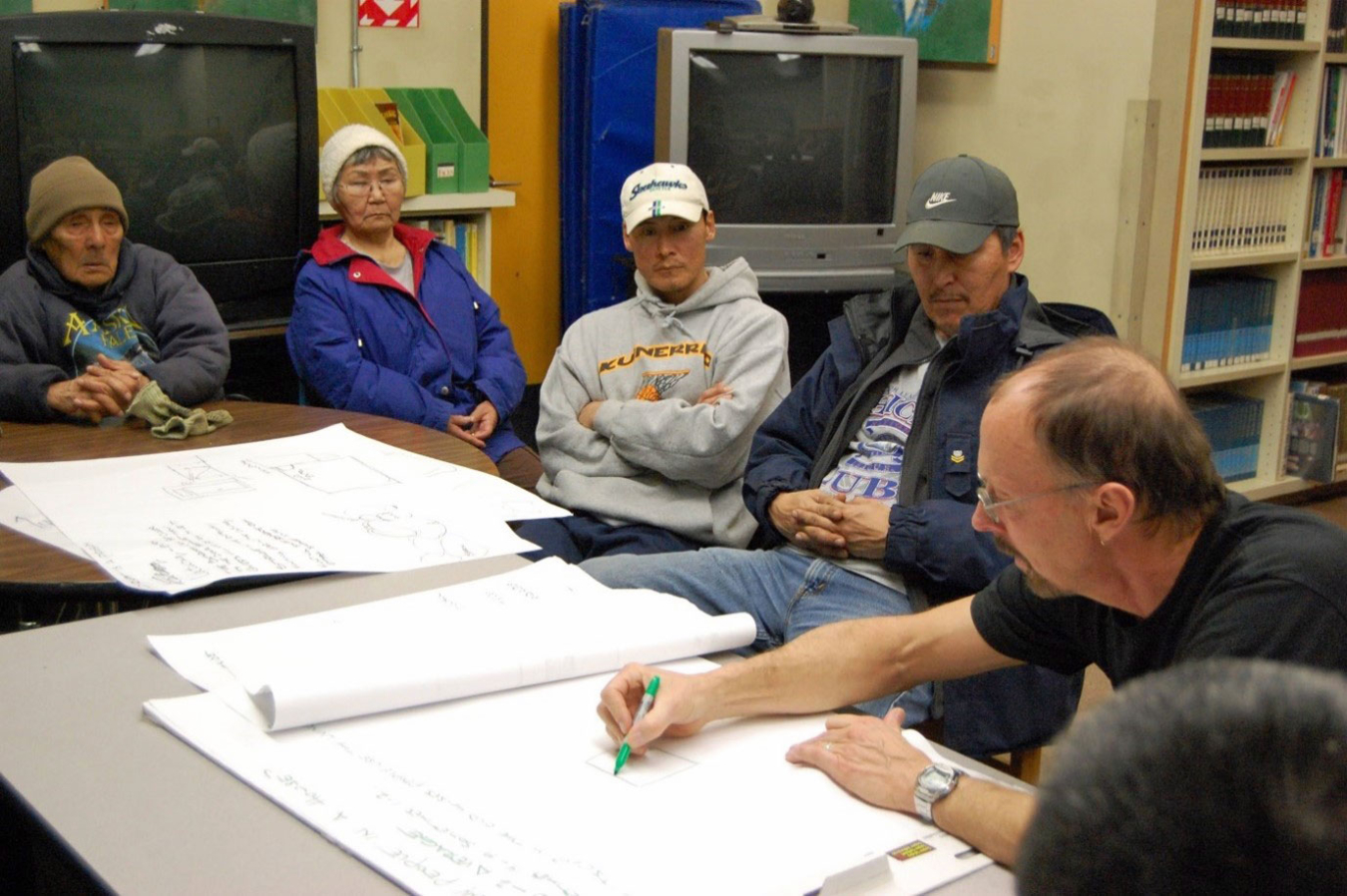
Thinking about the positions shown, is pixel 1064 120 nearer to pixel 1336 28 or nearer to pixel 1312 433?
pixel 1336 28

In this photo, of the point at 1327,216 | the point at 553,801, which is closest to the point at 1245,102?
the point at 1327,216

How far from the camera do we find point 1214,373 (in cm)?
452

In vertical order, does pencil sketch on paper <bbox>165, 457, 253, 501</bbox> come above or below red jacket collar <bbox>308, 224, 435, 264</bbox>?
below

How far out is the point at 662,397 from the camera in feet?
9.21

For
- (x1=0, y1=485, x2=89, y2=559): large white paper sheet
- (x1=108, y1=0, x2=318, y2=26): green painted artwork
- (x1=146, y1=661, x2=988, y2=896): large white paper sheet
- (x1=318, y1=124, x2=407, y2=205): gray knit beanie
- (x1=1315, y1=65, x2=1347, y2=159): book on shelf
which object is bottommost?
(x1=146, y1=661, x2=988, y2=896): large white paper sheet

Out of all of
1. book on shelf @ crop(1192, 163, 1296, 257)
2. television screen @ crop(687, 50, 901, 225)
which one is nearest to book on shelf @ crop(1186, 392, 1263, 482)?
book on shelf @ crop(1192, 163, 1296, 257)

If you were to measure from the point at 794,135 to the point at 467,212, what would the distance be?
3.69 ft

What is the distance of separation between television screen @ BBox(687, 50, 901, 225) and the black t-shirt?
10.7 feet

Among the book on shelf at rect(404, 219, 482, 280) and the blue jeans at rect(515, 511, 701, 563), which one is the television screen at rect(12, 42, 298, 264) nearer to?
the book on shelf at rect(404, 219, 482, 280)

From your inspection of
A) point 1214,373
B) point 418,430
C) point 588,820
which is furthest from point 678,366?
point 1214,373

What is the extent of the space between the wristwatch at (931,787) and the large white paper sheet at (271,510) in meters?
0.77

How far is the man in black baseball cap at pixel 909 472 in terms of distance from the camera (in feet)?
6.53

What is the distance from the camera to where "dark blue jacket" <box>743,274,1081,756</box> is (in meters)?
1.95

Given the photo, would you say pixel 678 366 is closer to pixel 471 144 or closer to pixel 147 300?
pixel 147 300
